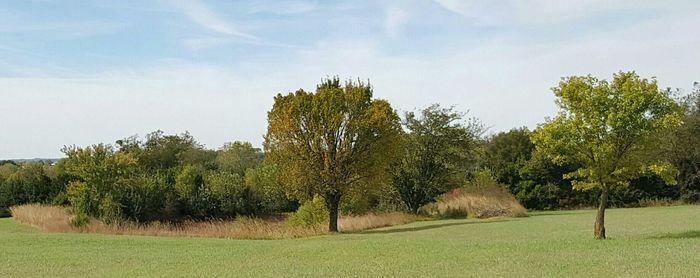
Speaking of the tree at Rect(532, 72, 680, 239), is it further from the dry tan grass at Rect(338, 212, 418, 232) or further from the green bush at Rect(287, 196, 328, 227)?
the green bush at Rect(287, 196, 328, 227)

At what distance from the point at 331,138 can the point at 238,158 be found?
47281 mm

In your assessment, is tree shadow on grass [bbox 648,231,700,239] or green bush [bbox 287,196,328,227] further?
green bush [bbox 287,196,328,227]

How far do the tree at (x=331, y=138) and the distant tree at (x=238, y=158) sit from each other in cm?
3174

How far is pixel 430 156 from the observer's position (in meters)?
41.7

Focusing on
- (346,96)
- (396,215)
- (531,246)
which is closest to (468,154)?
(396,215)

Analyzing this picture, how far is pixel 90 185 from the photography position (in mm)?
34688

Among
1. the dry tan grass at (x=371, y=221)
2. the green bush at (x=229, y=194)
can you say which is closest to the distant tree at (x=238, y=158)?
the green bush at (x=229, y=194)

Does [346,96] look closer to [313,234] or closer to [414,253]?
[313,234]

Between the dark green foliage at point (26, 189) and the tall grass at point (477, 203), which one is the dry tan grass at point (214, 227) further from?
the dark green foliage at point (26, 189)

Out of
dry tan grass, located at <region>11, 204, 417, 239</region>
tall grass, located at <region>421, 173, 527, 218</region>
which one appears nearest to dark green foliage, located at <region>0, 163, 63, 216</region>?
dry tan grass, located at <region>11, 204, 417, 239</region>

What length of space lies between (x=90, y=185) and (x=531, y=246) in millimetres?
25423

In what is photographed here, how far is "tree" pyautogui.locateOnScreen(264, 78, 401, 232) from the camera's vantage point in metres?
29.0

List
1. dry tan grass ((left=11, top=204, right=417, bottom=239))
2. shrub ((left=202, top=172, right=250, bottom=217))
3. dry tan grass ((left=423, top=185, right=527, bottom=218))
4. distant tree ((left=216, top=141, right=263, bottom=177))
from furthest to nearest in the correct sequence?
distant tree ((left=216, top=141, right=263, bottom=177))
shrub ((left=202, top=172, right=250, bottom=217))
dry tan grass ((left=423, top=185, right=527, bottom=218))
dry tan grass ((left=11, top=204, right=417, bottom=239))

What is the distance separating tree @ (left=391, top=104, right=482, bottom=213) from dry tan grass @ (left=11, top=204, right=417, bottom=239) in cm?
442
